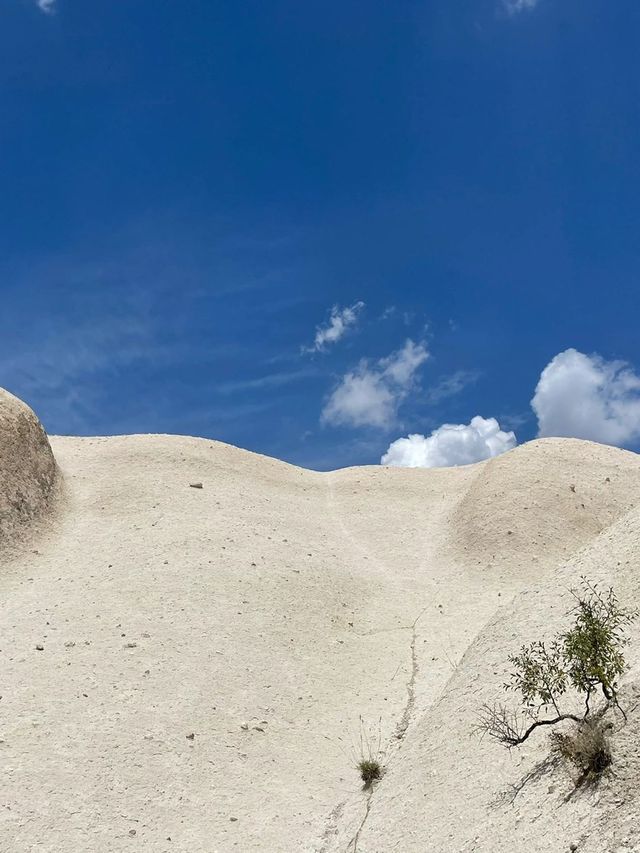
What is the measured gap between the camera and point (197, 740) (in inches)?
528

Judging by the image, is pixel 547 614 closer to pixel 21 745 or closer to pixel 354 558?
pixel 21 745

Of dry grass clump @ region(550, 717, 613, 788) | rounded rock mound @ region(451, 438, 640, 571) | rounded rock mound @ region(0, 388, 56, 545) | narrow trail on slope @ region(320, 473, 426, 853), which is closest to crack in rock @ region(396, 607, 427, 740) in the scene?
narrow trail on slope @ region(320, 473, 426, 853)

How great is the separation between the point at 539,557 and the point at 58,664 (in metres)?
14.4

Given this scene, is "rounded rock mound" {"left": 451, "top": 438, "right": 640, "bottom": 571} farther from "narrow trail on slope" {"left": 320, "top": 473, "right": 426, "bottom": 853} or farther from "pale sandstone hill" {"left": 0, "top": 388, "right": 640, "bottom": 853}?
"narrow trail on slope" {"left": 320, "top": 473, "right": 426, "bottom": 853}

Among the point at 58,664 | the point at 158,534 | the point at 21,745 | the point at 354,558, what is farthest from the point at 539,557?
the point at 21,745

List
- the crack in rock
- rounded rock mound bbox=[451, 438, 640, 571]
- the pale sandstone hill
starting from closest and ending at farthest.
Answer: the pale sandstone hill, the crack in rock, rounded rock mound bbox=[451, 438, 640, 571]

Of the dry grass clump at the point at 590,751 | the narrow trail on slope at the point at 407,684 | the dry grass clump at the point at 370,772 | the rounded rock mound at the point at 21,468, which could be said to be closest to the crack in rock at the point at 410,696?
the narrow trail on slope at the point at 407,684

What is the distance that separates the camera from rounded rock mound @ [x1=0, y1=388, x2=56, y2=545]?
Answer: 73.2 feet

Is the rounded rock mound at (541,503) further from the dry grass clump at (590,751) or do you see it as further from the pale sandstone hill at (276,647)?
the dry grass clump at (590,751)

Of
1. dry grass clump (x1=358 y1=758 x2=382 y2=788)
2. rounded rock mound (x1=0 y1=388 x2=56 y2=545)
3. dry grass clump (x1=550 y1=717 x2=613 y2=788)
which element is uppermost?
rounded rock mound (x1=0 y1=388 x2=56 y2=545)

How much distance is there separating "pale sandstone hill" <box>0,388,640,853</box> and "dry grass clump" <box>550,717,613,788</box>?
0.17 meters

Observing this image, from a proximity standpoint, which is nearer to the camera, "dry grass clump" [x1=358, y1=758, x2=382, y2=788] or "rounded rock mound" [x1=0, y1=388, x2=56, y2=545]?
"dry grass clump" [x1=358, y1=758, x2=382, y2=788]

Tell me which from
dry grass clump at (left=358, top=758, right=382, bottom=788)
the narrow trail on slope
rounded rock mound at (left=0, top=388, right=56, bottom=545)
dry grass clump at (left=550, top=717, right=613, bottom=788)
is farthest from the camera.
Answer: rounded rock mound at (left=0, top=388, right=56, bottom=545)

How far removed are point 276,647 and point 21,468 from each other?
11142mm
